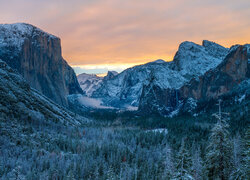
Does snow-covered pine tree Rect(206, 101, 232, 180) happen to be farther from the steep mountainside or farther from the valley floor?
the steep mountainside

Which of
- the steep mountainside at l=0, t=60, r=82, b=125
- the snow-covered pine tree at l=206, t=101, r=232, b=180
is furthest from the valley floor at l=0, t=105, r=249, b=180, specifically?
the snow-covered pine tree at l=206, t=101, r=232, b=180

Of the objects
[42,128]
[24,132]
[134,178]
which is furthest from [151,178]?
[42,128]

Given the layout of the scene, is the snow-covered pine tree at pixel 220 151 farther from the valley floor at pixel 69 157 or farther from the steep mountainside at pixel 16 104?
the steep mountainside at pixel 16 104

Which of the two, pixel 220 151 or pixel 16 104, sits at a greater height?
pixel 16 104

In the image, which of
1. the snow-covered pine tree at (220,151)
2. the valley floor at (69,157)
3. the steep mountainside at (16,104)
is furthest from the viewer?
the steep mountainside at (16,104)

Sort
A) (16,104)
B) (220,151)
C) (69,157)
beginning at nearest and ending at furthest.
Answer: (220,151)
(69,157)
(16,104)

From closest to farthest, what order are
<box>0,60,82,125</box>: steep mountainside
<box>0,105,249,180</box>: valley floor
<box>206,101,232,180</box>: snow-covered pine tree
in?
<box>206,101,232,180</box>: snow-covered pine tree
<box>0,105,249,180</box>: valley floor
<box>0,60,82,125</box>: steep mountainside

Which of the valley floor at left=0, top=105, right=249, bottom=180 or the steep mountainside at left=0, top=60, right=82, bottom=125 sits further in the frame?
the steep mountainside at left=0, top=60, right=82, bottom=125

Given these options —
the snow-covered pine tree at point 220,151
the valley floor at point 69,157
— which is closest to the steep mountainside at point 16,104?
the valley floor at point 69,157

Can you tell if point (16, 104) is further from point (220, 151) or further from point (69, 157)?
point (220, 151)

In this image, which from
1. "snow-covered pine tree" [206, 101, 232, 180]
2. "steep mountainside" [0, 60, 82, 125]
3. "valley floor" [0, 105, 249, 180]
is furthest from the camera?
"steep mountainside" [0, 60, 82, 125]

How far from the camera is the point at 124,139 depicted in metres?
119

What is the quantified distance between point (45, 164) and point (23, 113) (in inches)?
1905

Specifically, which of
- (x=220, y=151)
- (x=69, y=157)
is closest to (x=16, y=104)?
(x=69, y=157)
